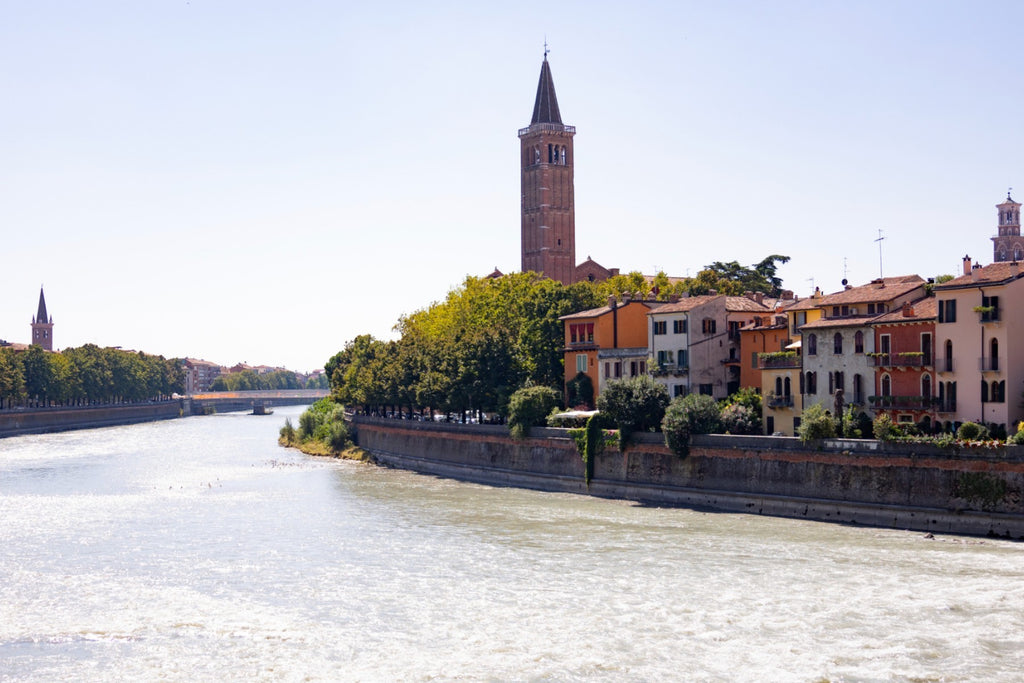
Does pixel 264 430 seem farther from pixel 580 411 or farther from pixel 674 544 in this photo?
pixel 674 544

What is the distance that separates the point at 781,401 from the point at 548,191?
78.8 meters

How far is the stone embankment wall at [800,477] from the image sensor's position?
135 ft

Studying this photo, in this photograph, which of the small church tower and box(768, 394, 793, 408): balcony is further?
the small church tower

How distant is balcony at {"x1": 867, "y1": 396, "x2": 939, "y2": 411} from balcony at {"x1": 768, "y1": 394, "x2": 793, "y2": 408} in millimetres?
4888

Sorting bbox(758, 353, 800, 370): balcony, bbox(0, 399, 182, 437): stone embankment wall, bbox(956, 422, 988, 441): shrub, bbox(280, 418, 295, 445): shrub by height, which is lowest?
bbox(280, 418, 295, 445): shrub

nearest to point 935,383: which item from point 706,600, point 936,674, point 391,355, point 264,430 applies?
point 706,600

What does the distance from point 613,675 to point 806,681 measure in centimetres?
446

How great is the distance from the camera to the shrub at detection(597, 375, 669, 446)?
56.4 m

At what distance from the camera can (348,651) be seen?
28.0 metres

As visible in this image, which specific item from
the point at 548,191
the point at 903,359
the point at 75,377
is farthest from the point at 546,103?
the point at 903,359

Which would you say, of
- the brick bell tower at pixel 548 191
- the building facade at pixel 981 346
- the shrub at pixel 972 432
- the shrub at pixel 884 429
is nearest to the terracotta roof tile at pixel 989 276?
the building facade at pixel 981 346

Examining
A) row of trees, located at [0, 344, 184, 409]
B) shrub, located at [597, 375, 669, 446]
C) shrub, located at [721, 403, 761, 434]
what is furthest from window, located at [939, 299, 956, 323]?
row of trees, located at [0, 344, 184, 409]

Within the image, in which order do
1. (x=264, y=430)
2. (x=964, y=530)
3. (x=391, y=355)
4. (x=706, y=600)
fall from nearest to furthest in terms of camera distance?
(x=706, y=600)
(x=964, y=530)
(x=391, y=355)
(x=264, y=430)

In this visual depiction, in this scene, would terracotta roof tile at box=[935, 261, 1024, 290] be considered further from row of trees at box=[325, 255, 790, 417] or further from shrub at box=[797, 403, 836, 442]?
row of trees at box=[325, 255, 790, 417]
